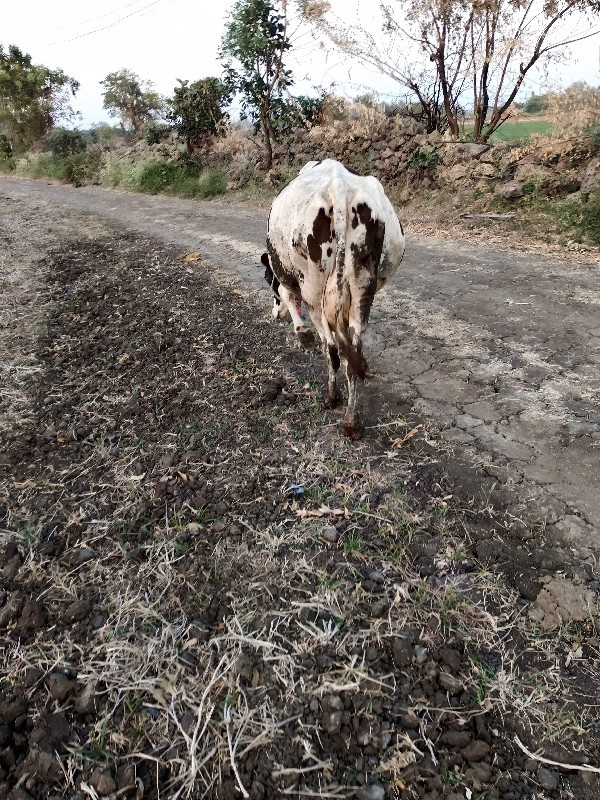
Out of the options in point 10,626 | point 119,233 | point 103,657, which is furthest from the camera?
point 119,233

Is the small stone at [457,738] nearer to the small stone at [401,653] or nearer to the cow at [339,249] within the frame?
the small stone at [401,653]

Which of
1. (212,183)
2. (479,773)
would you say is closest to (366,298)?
(479,773)

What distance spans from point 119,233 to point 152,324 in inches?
202

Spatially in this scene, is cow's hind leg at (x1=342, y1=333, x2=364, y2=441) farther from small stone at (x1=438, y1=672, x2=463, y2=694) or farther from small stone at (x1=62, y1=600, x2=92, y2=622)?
small stone at (x1=62, y1=600, x2=92, y2=622)

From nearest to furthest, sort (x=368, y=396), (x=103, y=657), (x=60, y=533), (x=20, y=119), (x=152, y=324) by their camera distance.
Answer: (x=103, y=657) < (x=60, y=533) < (x=368, y=396) < (x=152, y=324) < (x=20, y=119)

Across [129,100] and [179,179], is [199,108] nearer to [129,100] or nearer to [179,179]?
[179,179]

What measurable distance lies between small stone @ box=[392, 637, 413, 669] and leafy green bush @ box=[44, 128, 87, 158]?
2299 cm

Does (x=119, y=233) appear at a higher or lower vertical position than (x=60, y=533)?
higher

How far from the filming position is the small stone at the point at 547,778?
64.6 inches

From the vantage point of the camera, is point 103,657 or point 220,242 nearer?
point 103,657

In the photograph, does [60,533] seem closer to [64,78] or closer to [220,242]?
[220,242]

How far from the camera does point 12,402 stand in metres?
4.02

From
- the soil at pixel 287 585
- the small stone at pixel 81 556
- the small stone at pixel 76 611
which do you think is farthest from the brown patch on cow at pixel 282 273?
the small stone at pixel 76 611

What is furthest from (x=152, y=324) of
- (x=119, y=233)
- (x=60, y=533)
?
(x=119, y=233)
